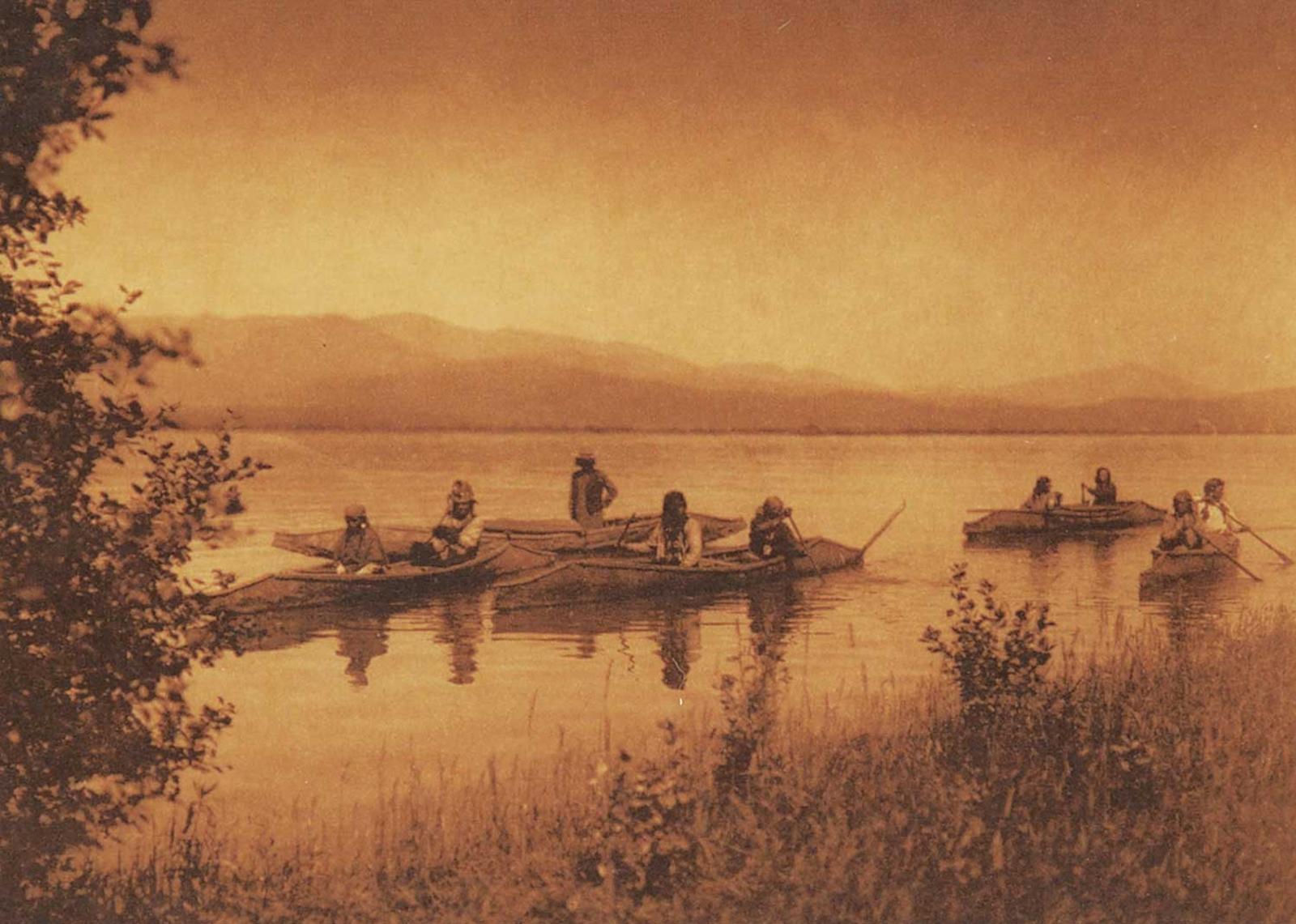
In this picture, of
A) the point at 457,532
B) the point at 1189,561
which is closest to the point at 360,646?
the point at 457,532

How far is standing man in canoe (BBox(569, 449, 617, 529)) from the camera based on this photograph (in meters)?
11.7

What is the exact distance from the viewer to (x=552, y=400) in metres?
10.5

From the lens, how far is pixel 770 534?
431 inches

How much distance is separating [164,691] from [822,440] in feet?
211

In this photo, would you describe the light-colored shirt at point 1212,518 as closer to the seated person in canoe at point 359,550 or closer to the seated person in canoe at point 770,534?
the seated person in canoe at point 770,534

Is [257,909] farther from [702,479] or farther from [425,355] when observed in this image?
[702,479]

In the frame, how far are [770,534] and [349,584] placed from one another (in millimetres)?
3779

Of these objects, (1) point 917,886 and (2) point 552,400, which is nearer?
(1) point 917,886

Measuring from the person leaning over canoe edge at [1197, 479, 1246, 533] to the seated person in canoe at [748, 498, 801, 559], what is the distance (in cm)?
337

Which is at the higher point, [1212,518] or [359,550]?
[1212,518]

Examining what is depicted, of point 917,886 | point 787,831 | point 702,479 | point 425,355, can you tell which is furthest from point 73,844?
point 702,479

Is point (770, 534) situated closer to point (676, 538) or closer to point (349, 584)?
point (676, 538)

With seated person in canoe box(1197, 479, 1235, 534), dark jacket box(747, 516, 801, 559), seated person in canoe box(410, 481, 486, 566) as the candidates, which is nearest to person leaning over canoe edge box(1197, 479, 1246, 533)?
seated person in canoe box(1197, 479, 1235, 534)

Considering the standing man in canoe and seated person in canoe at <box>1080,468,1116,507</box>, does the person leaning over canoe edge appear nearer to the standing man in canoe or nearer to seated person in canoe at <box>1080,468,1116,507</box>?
seated person in canoe at <box>1080,468,1116,507</box>
